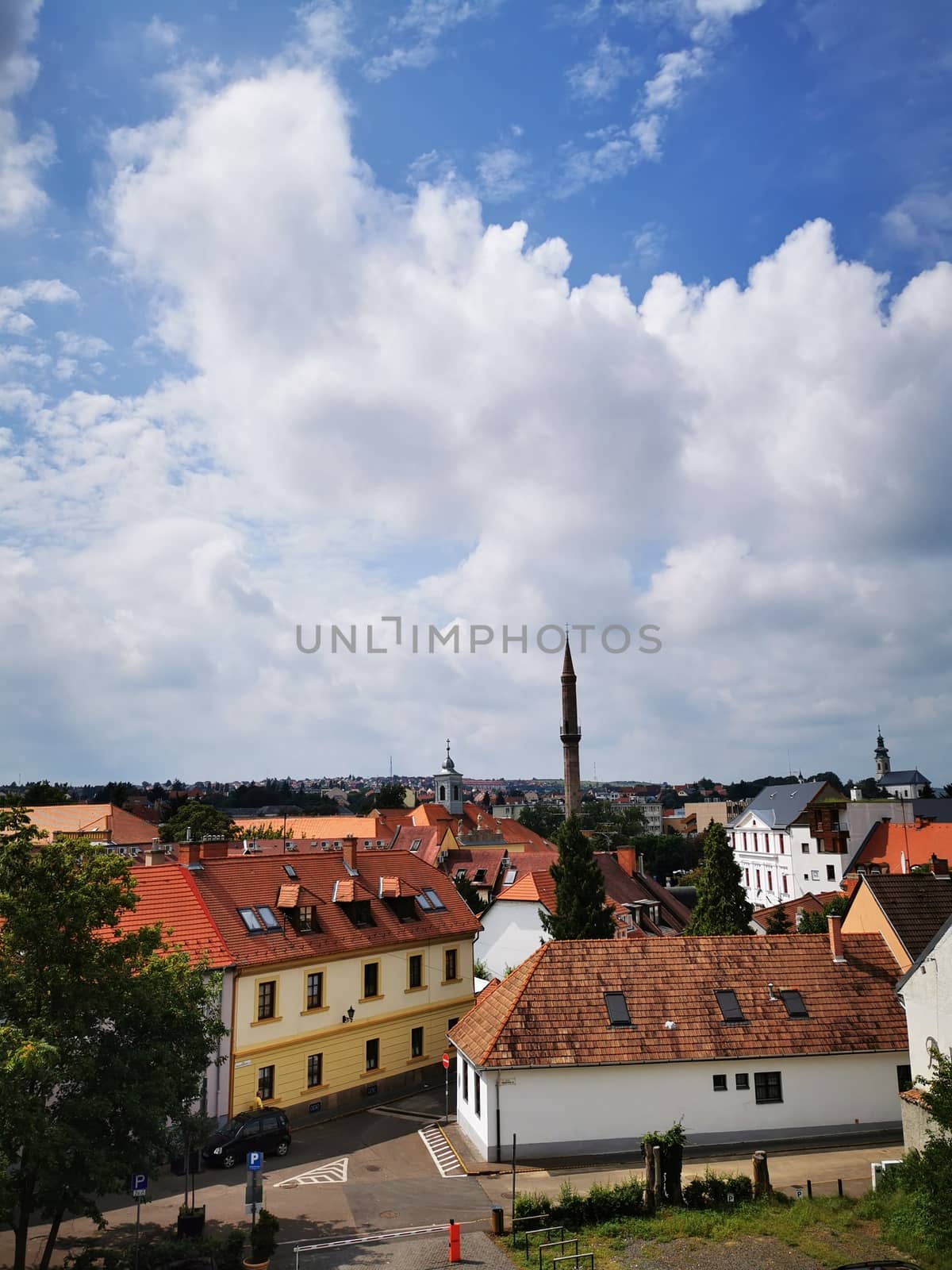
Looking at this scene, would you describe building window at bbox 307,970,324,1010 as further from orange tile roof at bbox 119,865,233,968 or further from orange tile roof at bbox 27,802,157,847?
orange tile roof at bbox 27,802,157,847

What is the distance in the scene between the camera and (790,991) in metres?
Result: 29.5

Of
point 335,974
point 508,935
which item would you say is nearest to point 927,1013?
point 335,974

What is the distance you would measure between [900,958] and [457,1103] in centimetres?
1568

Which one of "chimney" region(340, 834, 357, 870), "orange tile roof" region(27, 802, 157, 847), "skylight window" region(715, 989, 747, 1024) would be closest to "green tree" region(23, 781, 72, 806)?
"orange tile roof" region(27, 802, 157, 847)

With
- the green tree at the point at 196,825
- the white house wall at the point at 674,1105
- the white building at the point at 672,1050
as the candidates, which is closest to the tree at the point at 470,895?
the white building at the point at 672,1050

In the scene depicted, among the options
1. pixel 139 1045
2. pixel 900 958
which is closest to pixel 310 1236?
pixel 139 1045

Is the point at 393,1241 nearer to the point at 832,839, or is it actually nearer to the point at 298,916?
the point at 298,916

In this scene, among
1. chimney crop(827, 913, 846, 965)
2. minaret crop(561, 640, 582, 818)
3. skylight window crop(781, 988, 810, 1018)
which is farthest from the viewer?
minaret crop(561, 640, 582, 818)

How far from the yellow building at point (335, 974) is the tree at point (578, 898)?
381 cm

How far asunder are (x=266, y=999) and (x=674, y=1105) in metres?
13.7

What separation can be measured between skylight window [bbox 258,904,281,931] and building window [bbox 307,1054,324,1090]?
4.52 metres

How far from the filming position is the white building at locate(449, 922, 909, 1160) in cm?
2666

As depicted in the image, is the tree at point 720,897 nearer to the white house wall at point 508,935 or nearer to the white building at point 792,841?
the white house wall at point 508,935

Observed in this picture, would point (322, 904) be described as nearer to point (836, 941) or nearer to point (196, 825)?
point (836, 941)
